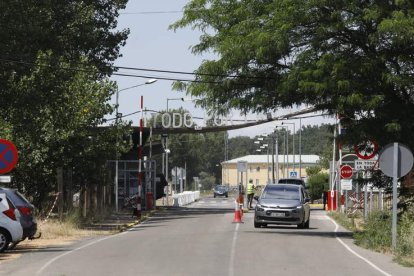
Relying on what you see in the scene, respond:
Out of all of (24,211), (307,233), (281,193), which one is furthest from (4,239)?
(281,193)

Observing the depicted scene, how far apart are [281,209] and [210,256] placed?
11443mm

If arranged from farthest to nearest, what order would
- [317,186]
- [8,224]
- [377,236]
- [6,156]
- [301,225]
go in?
[317,186]
[301,225]
[377,236]
[8,224]
[6,156]

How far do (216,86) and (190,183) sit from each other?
12876 cm

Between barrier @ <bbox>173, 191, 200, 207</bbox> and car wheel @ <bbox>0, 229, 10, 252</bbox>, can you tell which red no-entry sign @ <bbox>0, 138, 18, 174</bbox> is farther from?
barrier @ <bbox>173, 191, 200, 207</bbox>

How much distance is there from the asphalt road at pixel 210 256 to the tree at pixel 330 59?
3.87 metres

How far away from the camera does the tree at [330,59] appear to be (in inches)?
971

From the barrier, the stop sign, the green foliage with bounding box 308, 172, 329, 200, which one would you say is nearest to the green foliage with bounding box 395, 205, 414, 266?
the stop sign

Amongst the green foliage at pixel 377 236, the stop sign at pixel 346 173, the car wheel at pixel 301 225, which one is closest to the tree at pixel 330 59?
the green foliage at pixel 377 236

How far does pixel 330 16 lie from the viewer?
25359mm

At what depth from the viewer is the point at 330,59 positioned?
82.1 feet

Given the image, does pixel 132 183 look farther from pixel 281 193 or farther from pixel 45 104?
pixel 45 104

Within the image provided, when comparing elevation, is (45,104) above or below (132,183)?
above

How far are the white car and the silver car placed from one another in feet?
38.6

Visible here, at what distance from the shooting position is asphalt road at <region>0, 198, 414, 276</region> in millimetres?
16219
